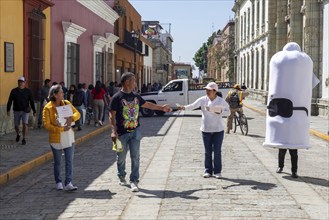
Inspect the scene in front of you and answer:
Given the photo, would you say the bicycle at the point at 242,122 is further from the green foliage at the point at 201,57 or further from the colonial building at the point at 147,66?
the green foliage at the point at 201,57

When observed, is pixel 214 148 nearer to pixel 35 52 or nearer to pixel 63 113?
pixel 63 113

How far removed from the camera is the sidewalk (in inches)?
352

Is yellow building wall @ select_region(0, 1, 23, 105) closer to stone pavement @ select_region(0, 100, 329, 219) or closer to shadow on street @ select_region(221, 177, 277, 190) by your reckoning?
stone pavement @ select_region(0, 100, 329, 219)

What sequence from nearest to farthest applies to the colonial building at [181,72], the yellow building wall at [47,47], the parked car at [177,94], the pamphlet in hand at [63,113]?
the pamphlet in hand at [63,113], the yellow building wall at [47,47], the parked car at [177,94], the colonial building at [181,72]

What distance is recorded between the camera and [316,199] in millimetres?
6859

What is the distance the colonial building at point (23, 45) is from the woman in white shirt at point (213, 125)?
755 cm

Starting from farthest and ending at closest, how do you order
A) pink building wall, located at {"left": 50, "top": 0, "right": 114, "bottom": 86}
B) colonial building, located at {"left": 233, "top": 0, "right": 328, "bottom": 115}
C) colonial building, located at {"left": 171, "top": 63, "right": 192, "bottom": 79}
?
colonial building, located at {"left": 171, "top": 63, "right": 192, "bottom": 79} < colonial building, located at {"left": 233, "top": 0, "right": 328, "bottom": 115} < pink building wall, located at {"left": 50, "top": 0, "right": 114, "bottom": 86}

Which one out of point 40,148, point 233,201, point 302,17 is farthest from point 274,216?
point 302,17

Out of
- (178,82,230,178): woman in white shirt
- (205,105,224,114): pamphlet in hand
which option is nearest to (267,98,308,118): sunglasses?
(178,82,230,178): woman in white shirt

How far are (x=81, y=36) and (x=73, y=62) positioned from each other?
1744mm

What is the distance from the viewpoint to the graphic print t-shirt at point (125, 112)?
737 centimetres

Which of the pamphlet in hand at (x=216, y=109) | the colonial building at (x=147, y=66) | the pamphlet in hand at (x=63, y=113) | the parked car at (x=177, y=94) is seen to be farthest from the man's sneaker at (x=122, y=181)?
the colonial building at (x=147, y=66)

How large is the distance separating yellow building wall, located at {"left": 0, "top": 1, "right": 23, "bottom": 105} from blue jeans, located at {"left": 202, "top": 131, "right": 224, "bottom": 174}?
7620 mm

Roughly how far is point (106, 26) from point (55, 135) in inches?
865
